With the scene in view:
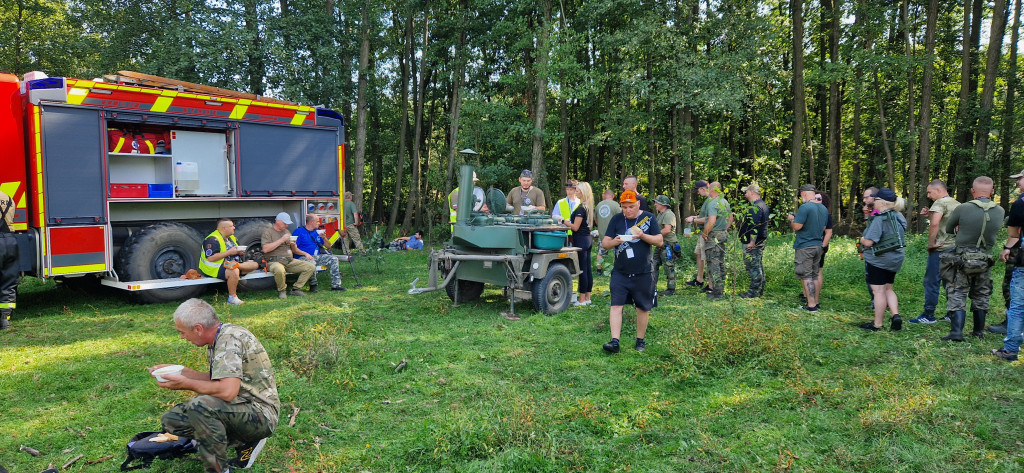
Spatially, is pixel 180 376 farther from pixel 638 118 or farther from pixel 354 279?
pixel 638 118

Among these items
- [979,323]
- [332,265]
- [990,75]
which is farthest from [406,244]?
[990,75]

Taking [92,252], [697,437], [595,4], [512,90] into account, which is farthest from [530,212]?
[512,90]

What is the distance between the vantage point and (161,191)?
870 cm

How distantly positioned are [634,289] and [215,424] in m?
3.90

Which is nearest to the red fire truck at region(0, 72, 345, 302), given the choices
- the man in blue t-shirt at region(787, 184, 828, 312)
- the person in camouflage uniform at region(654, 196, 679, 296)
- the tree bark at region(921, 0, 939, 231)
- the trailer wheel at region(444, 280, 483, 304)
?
the trailer wheel at region(444, 280, 483, 304)

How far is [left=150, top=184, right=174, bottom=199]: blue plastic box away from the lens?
8594 millimetres

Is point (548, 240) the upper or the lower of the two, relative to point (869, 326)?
upper

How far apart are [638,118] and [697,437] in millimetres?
14524

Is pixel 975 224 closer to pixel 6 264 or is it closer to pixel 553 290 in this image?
pixel 553 290

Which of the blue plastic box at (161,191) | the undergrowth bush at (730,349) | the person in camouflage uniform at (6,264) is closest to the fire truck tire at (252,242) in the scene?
the blue plastic box at (161,191)

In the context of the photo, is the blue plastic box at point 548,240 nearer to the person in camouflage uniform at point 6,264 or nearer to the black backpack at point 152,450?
the black backpack at point 152,450

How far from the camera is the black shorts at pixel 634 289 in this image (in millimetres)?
5691

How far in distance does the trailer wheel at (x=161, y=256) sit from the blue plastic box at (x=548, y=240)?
17.7 ft

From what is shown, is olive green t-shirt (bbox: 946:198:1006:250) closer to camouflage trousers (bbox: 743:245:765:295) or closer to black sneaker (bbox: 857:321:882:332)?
black sneaker (bbox: 857:321:882:332)
